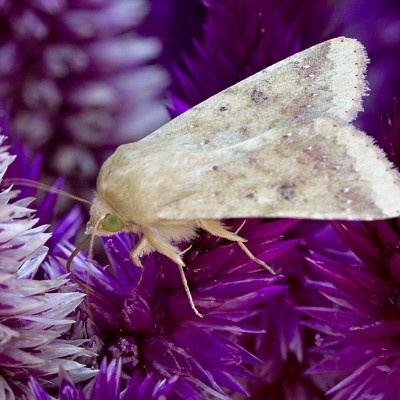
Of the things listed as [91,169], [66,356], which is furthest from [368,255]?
[91,169]

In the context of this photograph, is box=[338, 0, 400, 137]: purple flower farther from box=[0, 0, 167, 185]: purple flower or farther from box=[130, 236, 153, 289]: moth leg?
box=[130, 236, 153, 289]: moth leg

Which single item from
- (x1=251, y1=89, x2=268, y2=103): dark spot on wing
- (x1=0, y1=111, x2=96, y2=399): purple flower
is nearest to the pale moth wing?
(x1=251, y1=89, x2=268, y2=103): dark spot on wing

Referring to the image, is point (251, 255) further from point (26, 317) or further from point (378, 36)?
point (378, 36)

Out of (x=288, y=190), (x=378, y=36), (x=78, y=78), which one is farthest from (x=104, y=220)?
(x=378, y=36)

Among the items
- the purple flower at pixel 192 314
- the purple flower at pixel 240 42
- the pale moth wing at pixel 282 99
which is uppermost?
the purple flower at pixel 240 42

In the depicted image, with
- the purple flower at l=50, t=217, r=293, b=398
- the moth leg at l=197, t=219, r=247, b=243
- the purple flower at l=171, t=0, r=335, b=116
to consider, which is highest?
the purple flower at l=171, t=0, r=335, b=116

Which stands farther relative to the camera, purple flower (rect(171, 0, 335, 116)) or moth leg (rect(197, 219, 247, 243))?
purple flower (rect(171, 0, 335, 116))

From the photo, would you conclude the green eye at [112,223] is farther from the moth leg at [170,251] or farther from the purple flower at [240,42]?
the purple flower at [240,42]

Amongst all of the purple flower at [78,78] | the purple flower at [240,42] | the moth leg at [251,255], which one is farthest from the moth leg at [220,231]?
the purple flower at [78,78]
